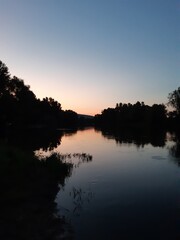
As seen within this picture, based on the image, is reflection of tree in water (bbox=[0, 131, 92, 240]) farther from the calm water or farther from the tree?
the tree

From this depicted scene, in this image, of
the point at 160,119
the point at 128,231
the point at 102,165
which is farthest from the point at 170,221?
the point at 160,119

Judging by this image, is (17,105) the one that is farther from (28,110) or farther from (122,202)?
(122,202)

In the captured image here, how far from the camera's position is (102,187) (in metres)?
23.6

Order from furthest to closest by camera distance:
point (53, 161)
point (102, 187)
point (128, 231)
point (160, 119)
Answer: point (160, 119) < point (53, 161) < point (102, 187) < point (128, 231)

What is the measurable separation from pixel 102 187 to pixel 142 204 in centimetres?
509

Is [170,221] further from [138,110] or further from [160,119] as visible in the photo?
[138,110]

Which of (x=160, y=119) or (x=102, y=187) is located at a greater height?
(x=160, y=119)

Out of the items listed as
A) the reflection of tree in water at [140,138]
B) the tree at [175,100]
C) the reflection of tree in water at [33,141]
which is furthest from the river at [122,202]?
the tree at [175,100]

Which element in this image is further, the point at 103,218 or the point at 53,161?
the point at 53,161

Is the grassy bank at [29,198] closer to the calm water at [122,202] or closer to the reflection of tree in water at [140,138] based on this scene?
the calm water at [122,202]

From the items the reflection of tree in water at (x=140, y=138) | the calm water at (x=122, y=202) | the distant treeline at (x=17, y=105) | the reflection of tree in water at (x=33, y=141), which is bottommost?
the calm water at (x=122, y=202)

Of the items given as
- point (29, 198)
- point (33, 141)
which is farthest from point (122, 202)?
point (33, 141)

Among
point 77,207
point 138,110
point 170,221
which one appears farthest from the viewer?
point 138,110

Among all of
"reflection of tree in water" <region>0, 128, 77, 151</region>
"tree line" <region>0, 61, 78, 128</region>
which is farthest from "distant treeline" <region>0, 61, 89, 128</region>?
"reflection of tree in water" <region>0, 128, 77, 151</region>
